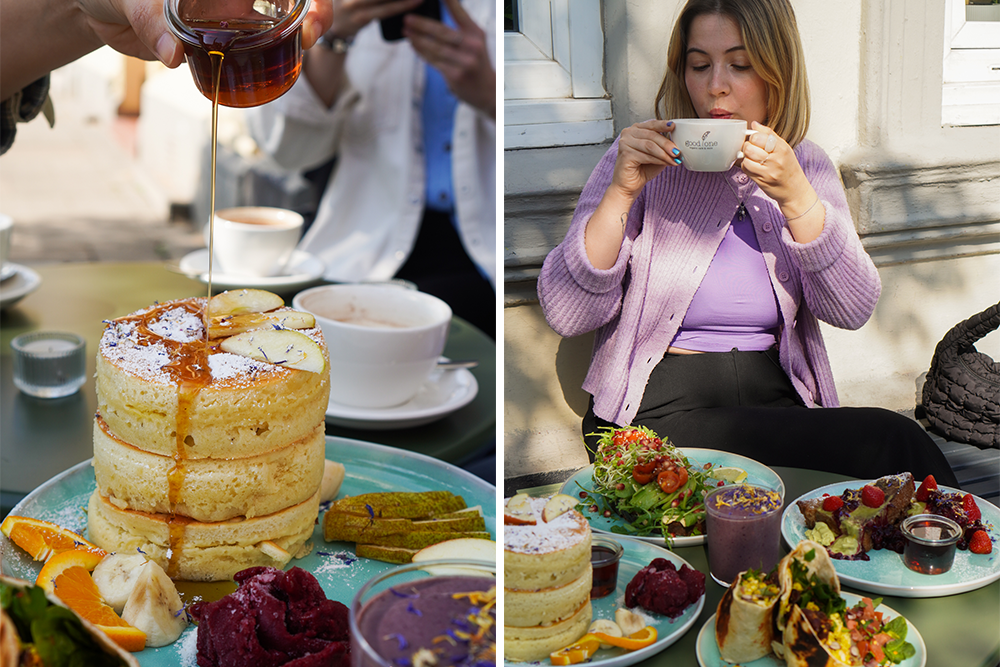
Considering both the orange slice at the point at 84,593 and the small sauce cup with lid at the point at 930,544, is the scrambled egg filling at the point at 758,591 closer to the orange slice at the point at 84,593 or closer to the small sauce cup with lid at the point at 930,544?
the small sauce cup with lid at the point at 930,544

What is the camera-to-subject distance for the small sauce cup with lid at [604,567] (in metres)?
0.94

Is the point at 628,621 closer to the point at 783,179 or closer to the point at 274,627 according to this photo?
the point at 274,627

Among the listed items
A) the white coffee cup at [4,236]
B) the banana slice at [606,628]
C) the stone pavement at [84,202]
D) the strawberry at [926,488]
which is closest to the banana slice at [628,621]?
the banana slice at [606,628]

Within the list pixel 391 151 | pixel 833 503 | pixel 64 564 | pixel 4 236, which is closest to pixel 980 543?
pixel 833 503

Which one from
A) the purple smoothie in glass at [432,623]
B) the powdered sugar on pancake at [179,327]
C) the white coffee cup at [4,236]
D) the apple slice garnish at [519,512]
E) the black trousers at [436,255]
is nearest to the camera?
the purple smoothie in glass at [432,623]

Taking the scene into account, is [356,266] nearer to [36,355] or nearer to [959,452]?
[36,355]

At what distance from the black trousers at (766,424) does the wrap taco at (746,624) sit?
0.64 feet

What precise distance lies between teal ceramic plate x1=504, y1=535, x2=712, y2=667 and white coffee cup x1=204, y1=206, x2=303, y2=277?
1121mm

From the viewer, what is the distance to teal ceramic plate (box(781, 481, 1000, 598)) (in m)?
0.93

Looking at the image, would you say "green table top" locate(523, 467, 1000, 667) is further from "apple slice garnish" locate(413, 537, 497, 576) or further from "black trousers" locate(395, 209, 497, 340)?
"black trousers" locate(395, 209, 497, 340)

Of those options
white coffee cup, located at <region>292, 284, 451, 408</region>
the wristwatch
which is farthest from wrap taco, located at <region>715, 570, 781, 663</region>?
the wristwatch

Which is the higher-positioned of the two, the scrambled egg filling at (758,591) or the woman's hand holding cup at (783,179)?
the woman's hand holding cup at (783,179)

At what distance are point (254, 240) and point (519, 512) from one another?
1.09 metres

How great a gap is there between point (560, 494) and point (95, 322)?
1.17m
